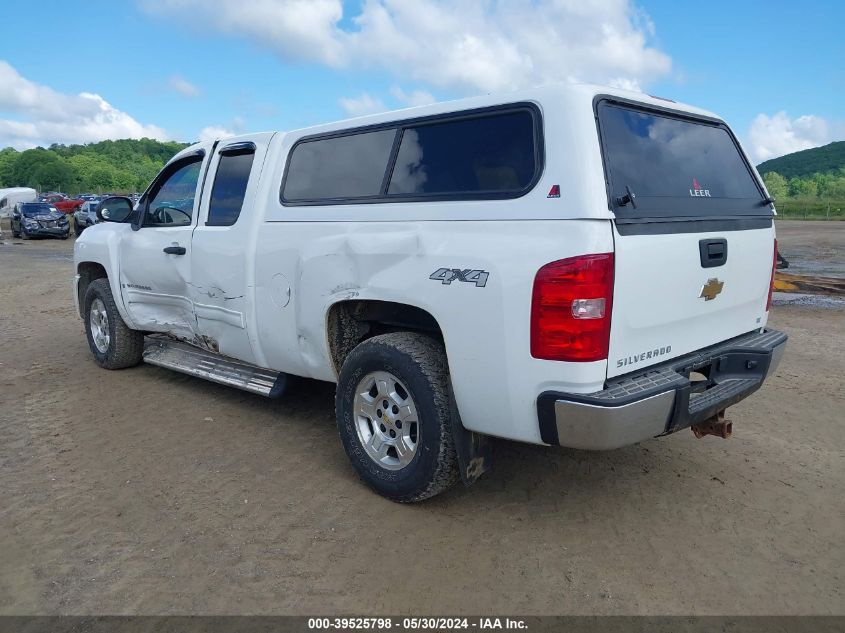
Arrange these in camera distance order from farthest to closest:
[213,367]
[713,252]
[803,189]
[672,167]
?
[803,189] < [213,367] < [672,167] < [713,252]

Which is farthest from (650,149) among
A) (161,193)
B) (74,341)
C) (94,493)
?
(74,341)

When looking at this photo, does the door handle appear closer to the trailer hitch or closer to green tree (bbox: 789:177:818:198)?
the trailer hitch

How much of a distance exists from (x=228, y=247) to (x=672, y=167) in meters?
2.89

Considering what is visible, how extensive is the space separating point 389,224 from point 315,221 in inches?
25.2

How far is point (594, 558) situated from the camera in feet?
10.5

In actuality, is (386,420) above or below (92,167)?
below

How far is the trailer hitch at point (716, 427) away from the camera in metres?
3.76

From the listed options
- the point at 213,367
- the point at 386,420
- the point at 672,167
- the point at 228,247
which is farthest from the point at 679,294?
the point at 213,367

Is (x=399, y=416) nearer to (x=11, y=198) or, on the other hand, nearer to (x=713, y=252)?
(x=713, y=252)

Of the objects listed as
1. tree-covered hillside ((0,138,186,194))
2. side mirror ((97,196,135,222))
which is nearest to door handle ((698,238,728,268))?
side mirror ((97,196,135,222))

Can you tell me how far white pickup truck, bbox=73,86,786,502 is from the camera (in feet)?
9.60

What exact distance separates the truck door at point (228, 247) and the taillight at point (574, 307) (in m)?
2.27

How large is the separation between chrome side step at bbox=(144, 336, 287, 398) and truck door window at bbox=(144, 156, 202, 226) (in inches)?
42.4

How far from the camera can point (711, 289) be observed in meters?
3.48
